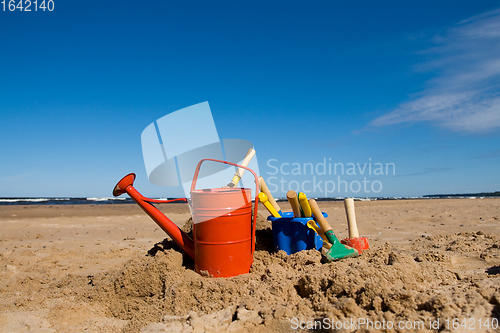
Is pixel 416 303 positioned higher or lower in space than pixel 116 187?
lower

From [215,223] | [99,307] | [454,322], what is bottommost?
[99,307]

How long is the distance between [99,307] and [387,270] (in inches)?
99.9

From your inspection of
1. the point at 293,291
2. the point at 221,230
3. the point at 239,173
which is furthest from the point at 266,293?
the point at 239,173

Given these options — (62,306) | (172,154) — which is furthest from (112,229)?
(172,154)

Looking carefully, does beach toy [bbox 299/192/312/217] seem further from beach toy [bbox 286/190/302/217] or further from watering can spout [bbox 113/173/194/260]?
watering can spout [bbox 113/173/194/260]

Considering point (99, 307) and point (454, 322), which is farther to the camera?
point (99, 307)

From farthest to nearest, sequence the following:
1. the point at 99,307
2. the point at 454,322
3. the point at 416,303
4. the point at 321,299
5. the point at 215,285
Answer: the point at 99,307, the point at 215,285, the point at 321,299, the point at 416,303, the point at 454,322

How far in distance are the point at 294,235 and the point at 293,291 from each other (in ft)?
2.82

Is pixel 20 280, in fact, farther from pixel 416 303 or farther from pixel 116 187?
pixel 416 303

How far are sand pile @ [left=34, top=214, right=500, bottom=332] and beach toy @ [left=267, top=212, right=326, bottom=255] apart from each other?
0.42ft

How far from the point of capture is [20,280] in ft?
13.3

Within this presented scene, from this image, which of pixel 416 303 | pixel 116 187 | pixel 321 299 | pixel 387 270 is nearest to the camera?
pixel 416 303

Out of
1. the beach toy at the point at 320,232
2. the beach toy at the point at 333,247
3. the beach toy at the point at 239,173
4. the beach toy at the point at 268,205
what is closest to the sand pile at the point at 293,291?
the beach toy at the point at 333,247

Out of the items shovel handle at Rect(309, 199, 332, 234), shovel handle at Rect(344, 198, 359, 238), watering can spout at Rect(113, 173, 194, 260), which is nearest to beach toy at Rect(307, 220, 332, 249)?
shovel handle at Rect(309, 199, 332, 234)
